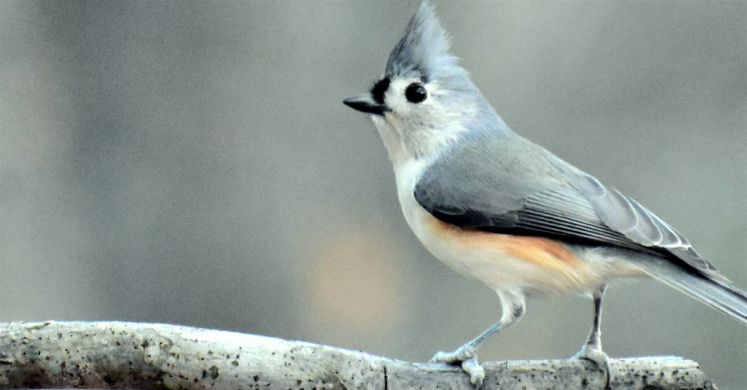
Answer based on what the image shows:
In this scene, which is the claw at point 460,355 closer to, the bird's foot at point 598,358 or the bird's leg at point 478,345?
the bird's leg at point 478,345

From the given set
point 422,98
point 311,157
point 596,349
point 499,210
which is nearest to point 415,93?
point 422,98

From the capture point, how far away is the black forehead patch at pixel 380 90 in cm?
163

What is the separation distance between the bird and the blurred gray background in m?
0.80

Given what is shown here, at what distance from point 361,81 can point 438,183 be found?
0.97 meters

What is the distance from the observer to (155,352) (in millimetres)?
1257

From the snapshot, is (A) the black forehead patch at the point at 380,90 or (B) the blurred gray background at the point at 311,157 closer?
(A) the black forehead patch at the point at 380,90

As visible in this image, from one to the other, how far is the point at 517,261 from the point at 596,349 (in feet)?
0.93

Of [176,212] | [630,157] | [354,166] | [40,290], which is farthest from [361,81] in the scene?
[40,290]

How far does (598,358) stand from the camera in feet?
5.12

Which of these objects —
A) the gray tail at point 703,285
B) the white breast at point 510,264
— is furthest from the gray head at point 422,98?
the gray tail at point 703,285

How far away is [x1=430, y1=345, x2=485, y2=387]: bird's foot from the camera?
4.77ft

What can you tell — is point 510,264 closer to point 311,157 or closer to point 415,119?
point 415,119

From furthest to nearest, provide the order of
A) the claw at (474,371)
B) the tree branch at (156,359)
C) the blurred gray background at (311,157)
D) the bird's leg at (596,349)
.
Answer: the blurred gray background at (311,157) < the bird's leg at (596,349) < the claw at (474,371) < the tree branch at (156,359)

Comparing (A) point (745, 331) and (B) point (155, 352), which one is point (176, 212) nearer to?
(B) point (155, 352)
